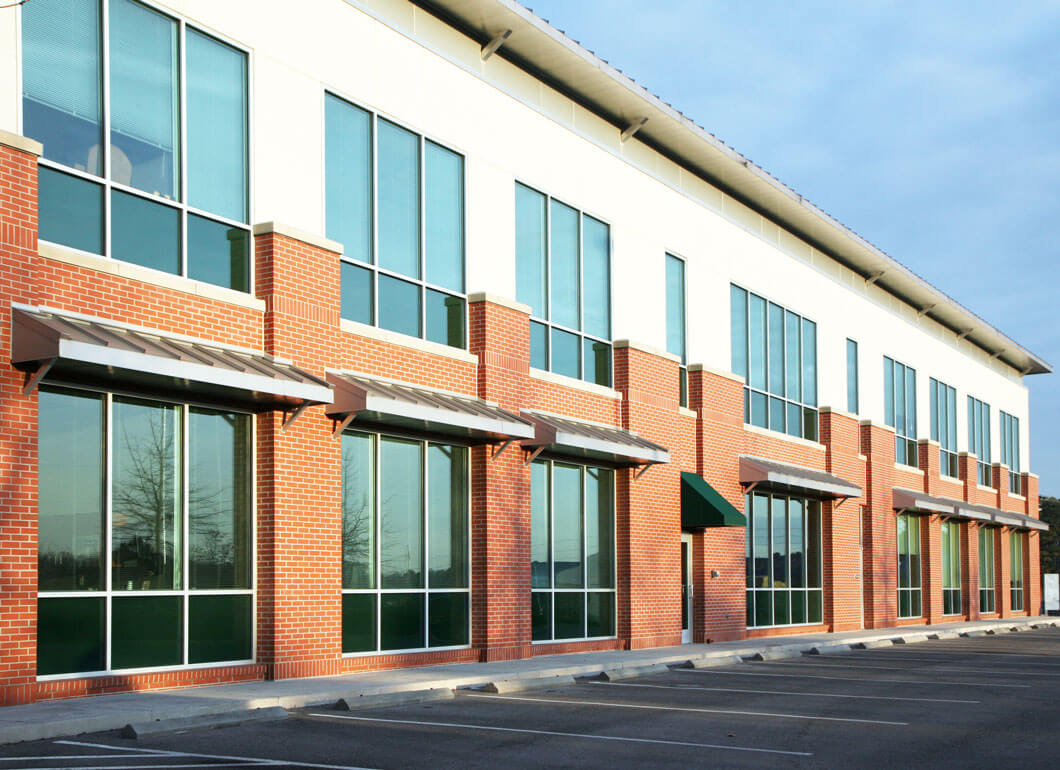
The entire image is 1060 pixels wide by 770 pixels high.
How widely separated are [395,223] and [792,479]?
44.4ft

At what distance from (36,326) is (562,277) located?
11763mm

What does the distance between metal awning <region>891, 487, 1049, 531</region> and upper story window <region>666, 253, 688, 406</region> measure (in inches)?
531

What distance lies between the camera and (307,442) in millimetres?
16531

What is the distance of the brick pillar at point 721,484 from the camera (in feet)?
87.6

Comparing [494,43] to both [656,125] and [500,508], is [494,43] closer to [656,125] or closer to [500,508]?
[656,125]

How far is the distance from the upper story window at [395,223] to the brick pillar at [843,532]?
1642cm

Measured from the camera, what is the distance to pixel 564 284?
2297 centimetres

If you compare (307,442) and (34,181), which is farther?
(307,442)

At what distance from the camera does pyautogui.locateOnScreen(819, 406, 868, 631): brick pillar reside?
33.1 m

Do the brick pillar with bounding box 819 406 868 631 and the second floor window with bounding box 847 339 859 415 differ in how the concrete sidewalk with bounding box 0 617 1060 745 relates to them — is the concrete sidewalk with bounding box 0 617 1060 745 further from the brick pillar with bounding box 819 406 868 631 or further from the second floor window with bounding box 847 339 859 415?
the second floor window with bounding box 847 339 859 415

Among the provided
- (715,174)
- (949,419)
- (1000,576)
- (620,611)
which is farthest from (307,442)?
(1000,576)

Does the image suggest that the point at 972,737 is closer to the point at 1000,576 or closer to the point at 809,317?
the point at 809,317

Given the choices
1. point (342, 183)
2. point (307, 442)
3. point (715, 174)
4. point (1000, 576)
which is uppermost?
point (715, 174)

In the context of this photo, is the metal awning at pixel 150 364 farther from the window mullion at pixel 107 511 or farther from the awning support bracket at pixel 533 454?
the awning support bracket at pixel 533 454
